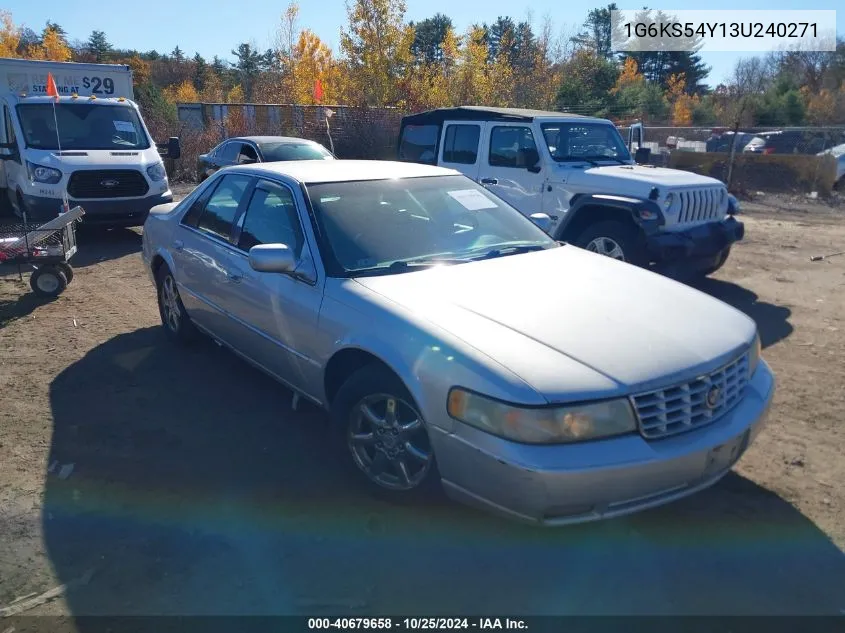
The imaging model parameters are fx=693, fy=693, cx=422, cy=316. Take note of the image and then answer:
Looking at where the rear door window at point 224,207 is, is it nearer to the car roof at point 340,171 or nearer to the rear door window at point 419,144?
the car roof at point 340,171

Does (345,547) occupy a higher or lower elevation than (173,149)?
lower

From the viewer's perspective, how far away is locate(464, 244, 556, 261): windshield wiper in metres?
4.06

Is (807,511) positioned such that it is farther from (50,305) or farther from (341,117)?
(341,117)

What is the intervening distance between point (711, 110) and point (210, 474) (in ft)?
132

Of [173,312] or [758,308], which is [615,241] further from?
[173,312]

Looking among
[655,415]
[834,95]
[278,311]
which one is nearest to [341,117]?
[278,311]

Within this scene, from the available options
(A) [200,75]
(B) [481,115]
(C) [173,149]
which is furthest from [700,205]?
(A) [200,75]

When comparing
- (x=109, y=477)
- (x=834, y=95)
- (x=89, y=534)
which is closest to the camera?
(x=89, y=534)

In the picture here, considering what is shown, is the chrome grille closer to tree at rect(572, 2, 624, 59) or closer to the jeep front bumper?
the jeep front bumper

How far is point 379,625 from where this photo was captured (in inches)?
106

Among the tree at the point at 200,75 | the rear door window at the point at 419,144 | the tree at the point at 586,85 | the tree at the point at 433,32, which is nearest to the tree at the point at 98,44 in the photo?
the tree at the point at 200,75

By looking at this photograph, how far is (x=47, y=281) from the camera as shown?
7.22m

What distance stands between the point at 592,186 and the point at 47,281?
19.1 feet

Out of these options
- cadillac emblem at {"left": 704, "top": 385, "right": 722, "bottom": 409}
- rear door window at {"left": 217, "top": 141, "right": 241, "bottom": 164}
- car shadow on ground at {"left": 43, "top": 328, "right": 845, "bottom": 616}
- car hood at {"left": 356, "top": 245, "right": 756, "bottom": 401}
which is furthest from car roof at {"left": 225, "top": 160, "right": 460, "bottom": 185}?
rear door window at {"left": 217, "top": 141, "right": 241, "bottom": 164}
